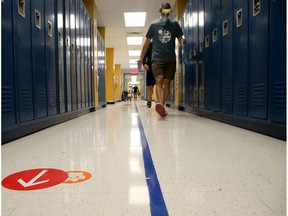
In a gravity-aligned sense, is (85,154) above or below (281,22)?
below

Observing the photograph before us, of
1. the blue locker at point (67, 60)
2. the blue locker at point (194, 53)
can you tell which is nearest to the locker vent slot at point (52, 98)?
the blue locker at point (67, 60)

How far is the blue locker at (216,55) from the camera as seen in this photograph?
3.12m

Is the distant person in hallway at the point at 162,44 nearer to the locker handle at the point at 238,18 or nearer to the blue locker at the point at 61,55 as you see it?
the locker handle at the point at 238,18

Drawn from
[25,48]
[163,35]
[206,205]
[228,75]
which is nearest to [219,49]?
[228,75]

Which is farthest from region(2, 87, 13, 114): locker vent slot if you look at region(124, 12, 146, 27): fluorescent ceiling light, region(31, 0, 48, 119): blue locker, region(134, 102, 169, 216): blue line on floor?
region(124, 12, 146, 27): fluorescent ceiling light

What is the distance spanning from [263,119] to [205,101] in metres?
1.75

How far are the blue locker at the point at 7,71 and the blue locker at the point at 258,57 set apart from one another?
2.03 metres

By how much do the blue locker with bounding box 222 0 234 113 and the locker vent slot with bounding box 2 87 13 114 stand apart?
7.33 feet

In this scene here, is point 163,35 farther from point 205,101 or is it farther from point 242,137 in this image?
point 242,137

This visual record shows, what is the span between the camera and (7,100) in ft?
5.71

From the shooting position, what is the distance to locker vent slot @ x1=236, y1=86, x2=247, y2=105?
2378 mm

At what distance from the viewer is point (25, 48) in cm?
210

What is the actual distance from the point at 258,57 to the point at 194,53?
8.17 feet

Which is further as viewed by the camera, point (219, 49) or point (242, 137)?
point (219, 49)
